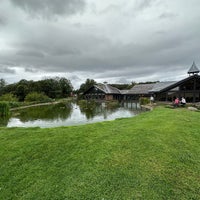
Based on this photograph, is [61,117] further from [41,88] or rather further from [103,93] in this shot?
[41,88]

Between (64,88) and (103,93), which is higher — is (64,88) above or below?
above

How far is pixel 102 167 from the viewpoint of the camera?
388cm

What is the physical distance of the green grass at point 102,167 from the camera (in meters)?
3.16

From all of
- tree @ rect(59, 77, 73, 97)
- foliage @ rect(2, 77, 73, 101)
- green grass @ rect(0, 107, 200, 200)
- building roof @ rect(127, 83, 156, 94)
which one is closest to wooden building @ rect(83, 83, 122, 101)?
building roof @ rect(127, 83, 156, 94)

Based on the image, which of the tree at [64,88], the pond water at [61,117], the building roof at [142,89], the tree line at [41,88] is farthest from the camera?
the tree at [64,88]

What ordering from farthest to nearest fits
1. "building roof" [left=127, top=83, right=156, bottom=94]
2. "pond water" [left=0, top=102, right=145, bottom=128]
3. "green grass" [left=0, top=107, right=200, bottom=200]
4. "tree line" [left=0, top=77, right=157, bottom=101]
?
1. "tree line" [left=0, top=77, right=157, bottom=101]
2. "building roof" [left=127, top=83, right=156, bottom=94]
3. "pond water" [left=0, top=102, right=145, bottom=128]
4. "green grass" [left=0, top=107, right=200, bottom=200]

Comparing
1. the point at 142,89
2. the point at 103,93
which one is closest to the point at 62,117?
the point at 103,93

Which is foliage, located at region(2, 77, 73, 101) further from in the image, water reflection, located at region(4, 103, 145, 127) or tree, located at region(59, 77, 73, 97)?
water reflection, located at region(4, 103, 145, 127)

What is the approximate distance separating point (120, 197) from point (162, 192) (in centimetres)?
75

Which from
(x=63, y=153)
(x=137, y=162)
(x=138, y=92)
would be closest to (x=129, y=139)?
(x=137, y=162)

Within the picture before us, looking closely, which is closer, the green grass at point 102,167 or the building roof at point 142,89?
the green grass at point 102,167

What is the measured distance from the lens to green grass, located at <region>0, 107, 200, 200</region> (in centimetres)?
316

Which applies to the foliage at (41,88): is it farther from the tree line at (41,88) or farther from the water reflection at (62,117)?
the water reflection at (62,117)

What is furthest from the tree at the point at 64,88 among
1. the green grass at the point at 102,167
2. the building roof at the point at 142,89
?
the green grass at the point at 102,167
